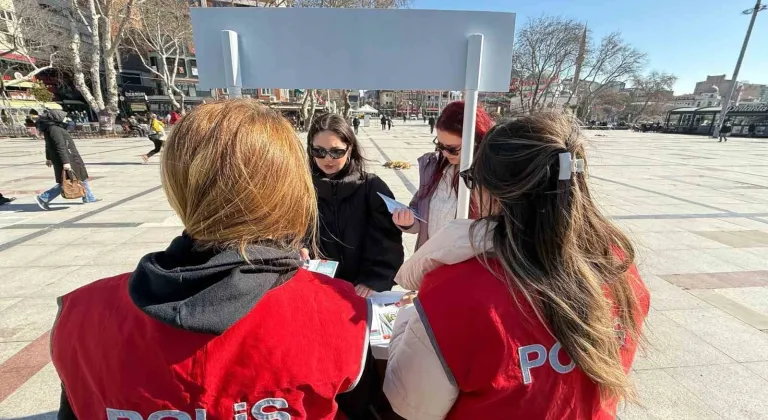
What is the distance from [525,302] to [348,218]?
1308 millimetres

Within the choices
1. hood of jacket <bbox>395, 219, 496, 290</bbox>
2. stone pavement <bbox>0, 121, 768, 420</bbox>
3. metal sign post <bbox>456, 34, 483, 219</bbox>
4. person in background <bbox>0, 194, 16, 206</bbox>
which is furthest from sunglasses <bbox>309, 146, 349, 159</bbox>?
person in background <bbox>0, 194, 16, 206</bbox>

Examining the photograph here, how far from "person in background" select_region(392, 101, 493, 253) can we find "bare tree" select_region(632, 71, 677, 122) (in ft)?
216

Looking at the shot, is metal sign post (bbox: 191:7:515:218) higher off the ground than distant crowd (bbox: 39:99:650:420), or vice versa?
metal sign post (bbox: 191:7:515:218)

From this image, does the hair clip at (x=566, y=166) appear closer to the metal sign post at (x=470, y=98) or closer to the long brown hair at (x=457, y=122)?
the metal sign post at (x=470, y=98)

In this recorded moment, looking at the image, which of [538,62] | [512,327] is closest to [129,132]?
[512,327]

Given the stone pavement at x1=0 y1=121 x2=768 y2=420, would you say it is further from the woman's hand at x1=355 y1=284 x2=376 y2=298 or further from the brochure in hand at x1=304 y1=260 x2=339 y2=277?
the woman's hand at x1=355 y1=284 x2=376 y2=298

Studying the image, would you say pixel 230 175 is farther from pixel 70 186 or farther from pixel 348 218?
pixel 70 186

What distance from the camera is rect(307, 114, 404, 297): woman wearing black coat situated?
6.55 ft

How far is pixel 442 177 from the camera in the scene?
214 centimetres

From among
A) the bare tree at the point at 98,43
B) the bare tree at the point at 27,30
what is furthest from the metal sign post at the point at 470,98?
the bare tree at the point at 27,30

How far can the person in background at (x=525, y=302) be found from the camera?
0.80m

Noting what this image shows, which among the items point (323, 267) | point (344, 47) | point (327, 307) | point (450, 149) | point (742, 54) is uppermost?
point (742, 54)

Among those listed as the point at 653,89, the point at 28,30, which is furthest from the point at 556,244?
the point at 653,89

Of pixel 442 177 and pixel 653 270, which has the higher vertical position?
pixel 442 177
